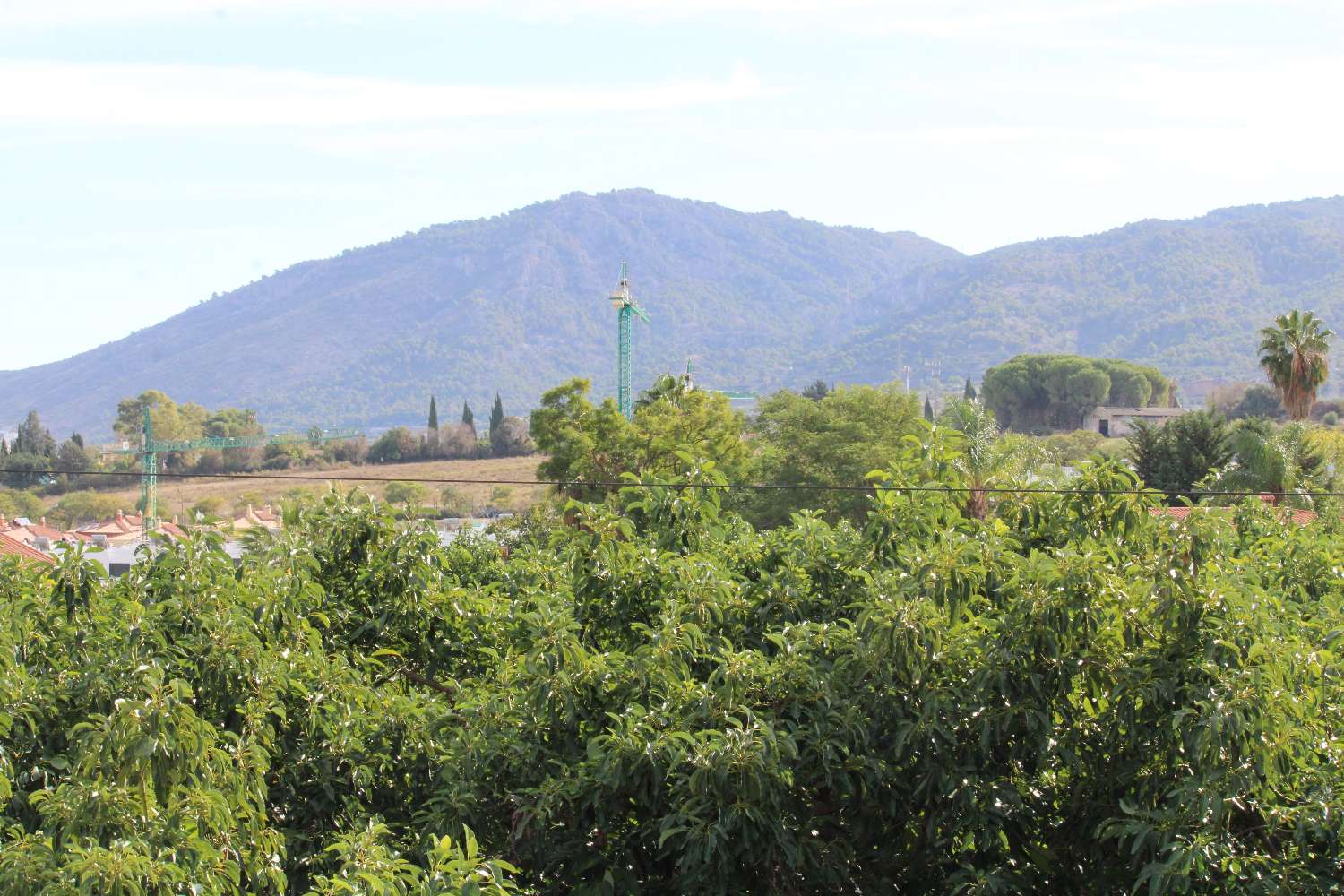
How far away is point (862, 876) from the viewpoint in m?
8.89

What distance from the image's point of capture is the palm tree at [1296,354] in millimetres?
44375

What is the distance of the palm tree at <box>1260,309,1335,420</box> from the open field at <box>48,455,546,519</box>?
230 feet

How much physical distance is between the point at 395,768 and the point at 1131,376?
147 metres

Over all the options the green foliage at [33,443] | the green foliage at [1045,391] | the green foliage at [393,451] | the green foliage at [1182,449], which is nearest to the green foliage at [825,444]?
the green foliage at [1182,449]

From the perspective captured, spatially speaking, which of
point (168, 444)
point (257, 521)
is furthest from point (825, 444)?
point (168, 444)

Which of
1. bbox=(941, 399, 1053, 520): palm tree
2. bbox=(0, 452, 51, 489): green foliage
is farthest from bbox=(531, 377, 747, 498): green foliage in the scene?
bbox=(0, 452, 51, 489): green foliage

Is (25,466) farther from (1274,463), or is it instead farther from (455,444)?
(1274,463)

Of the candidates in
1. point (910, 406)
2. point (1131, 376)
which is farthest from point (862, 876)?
point (1131, 376)

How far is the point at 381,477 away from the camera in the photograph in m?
119

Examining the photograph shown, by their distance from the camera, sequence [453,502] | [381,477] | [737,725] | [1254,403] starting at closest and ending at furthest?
[737,725]
[453,502]
[381,477]
[1254,403]

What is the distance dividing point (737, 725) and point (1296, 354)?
4159cm

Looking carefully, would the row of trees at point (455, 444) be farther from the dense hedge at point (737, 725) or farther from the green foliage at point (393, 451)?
the dense hedge at point (737, 725)

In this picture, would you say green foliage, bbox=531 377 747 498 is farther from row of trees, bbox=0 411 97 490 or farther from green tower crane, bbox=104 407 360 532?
row of trees, bbox=0 411 97 490

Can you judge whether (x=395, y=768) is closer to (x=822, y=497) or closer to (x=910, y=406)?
(x=822, y=497)
